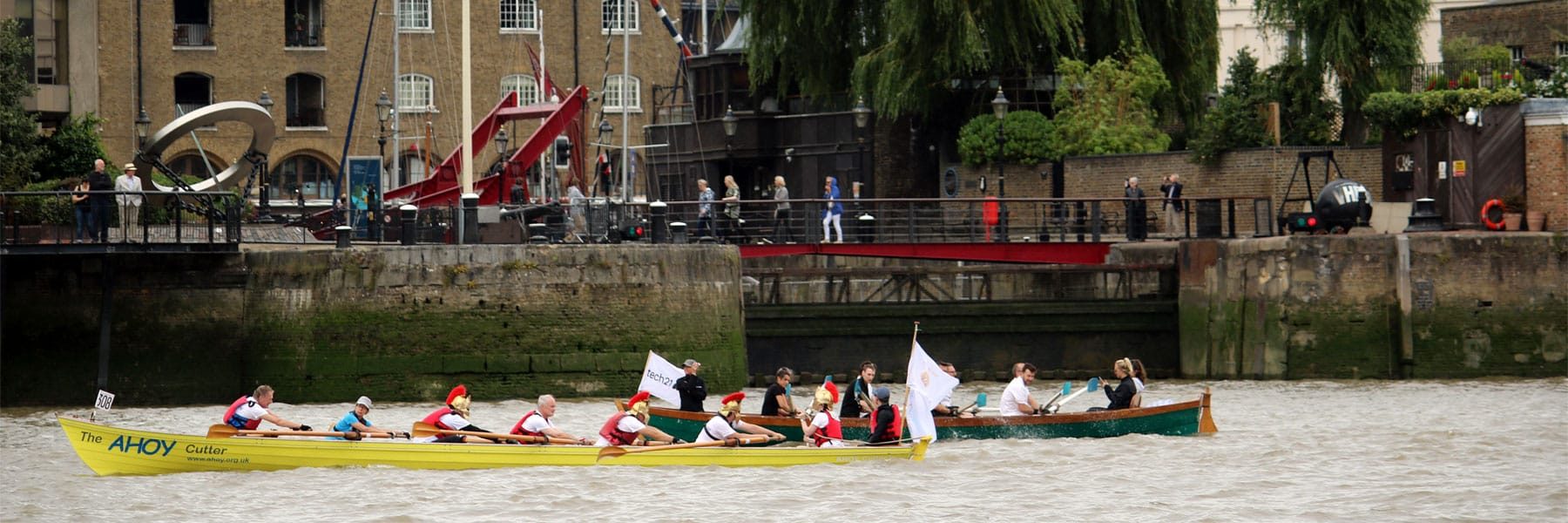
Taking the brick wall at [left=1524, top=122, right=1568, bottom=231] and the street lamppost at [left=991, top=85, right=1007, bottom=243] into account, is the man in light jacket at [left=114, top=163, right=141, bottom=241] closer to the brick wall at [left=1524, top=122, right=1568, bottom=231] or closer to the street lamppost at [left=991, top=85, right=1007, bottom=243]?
the street lamppost at [left=991, top=85, right=1007, bottom=243]

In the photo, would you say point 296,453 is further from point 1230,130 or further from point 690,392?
point 1230,130

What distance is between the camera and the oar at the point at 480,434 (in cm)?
2684

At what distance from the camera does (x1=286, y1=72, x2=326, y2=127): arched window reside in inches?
2862

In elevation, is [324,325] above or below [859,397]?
above

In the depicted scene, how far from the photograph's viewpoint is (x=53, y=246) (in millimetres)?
32594

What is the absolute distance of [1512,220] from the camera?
3850cm

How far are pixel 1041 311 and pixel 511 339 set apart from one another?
10.0 metres

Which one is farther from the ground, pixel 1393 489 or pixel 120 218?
pixel 120 218

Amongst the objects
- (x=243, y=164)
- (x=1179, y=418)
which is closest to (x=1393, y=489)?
(x=1179, y=418)

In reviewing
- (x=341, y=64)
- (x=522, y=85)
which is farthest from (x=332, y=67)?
(x=522, y=85)

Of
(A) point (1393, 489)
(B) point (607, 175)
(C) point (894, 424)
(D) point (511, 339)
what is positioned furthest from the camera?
→ (B) point (607, 175)

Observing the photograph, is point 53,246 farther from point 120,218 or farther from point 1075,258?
point 1075,258

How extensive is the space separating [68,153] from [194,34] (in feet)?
81.4

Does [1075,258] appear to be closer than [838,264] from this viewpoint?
Yes
